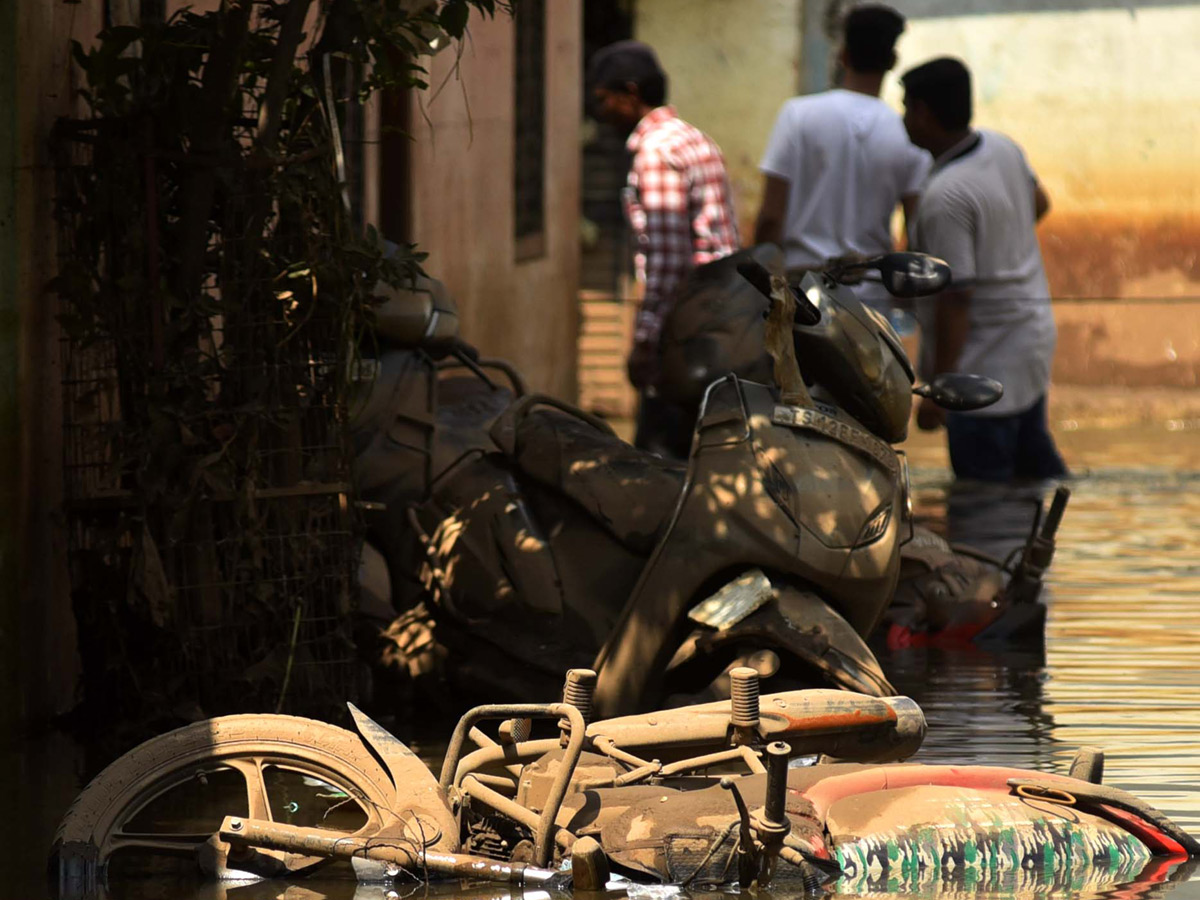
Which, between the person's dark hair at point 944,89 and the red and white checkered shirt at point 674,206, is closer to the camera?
the person's dark hair at point 944,89

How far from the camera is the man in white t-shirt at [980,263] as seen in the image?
34.9 feet

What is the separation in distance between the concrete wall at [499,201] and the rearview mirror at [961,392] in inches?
156

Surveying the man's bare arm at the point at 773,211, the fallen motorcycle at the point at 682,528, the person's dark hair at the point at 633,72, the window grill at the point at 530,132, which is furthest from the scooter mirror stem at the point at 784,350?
the window grill at the point at 530,132

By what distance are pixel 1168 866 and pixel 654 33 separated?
516 inches

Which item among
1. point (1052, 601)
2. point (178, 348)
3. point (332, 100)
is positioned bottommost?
point (1052, 601)

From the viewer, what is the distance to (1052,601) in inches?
328

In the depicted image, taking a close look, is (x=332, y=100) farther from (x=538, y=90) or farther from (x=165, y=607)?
(x=538, y=90)

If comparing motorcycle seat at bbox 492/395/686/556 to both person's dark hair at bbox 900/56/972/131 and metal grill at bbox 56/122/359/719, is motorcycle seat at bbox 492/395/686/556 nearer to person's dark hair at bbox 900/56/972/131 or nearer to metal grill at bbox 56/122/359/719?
metal grill at bbox 56/122/359/719

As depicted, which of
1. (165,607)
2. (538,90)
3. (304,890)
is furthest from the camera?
(538,90)

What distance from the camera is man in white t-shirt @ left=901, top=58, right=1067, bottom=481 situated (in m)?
10.6

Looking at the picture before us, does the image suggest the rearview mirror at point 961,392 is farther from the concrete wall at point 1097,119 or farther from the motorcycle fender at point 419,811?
the concrete wall at point 1097,119

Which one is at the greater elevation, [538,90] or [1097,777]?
[538,90]

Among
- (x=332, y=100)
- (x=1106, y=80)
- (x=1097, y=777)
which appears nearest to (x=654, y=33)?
(x=1106, y=80)

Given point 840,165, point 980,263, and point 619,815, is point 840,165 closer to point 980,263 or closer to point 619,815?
point 980,263
